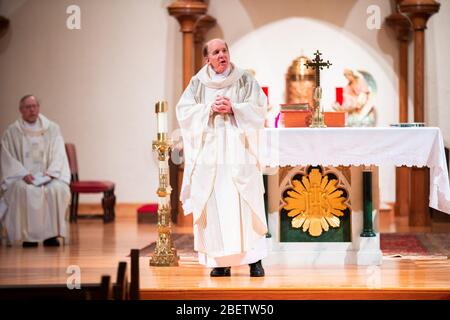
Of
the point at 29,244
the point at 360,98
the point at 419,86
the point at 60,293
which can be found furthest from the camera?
the point at 360,98

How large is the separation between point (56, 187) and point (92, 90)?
328 centimetres

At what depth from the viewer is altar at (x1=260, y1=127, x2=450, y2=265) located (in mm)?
7496

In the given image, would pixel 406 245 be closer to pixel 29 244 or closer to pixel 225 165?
pixel 225 165

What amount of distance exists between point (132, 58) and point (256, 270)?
20.6 feet

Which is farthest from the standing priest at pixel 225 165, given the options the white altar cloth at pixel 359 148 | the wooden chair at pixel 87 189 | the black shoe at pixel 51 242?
the wooden chair at pixel 87 189

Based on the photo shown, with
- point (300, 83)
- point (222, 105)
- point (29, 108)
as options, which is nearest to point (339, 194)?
point (222, 105)

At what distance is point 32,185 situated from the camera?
9.88 m

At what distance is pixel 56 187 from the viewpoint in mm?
9930

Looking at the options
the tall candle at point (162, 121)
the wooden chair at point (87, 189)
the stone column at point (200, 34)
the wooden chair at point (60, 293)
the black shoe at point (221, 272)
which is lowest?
the black shoe at point (221, 272)

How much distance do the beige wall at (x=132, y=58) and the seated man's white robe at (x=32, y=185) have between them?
110 inches

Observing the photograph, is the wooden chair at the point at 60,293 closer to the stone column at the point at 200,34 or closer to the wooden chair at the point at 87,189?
the wooden chair at the point at 87,189

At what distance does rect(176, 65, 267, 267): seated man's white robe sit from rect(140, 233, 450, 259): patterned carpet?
4.82ft

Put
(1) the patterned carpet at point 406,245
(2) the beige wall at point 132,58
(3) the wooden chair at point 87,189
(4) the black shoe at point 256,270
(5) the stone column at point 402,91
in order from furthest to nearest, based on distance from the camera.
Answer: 1. (2) the beige wall at point 132,58
2. (5) the stone column at point 402,91
3. (3) the wooden chair at point 87,189
4. (1) the patterned carpet at point 406,245
5. (4) the black shoe at point 256,270

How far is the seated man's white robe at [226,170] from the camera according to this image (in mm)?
7035
